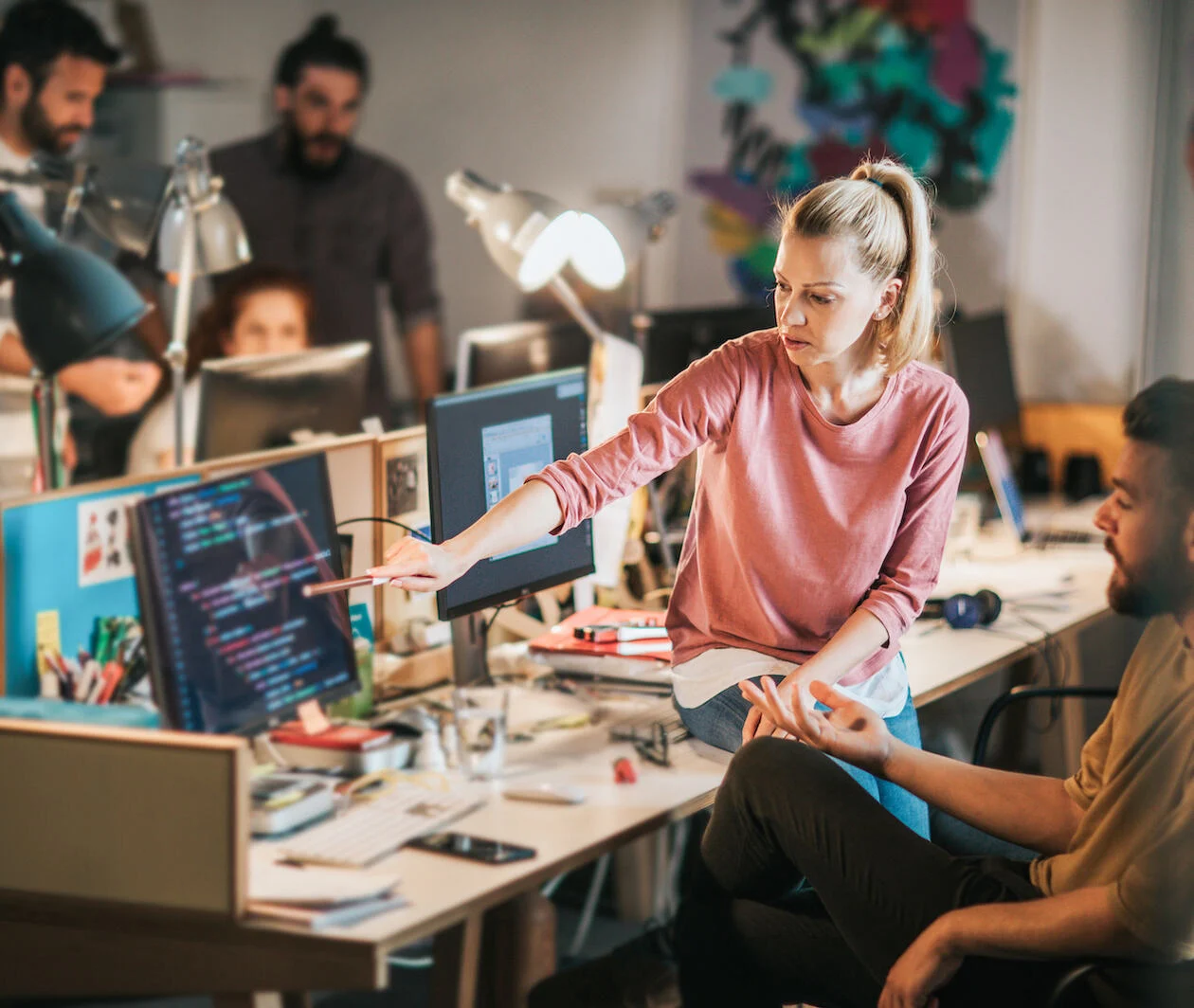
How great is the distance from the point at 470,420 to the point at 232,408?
584 millimetres

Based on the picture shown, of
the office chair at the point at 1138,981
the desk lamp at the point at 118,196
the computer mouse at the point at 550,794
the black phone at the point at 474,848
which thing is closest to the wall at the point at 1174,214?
the office chair at the point at 1138,981

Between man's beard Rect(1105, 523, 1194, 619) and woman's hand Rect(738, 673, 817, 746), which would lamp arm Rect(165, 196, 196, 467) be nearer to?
woman's hand Rect(738, 673, 817, 746)

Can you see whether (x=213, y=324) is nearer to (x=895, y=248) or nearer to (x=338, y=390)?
(x=338, y=390)

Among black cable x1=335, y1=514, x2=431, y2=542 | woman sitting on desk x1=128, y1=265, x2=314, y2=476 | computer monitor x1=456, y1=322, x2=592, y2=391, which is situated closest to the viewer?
black cable x1=335, y1=514, x2=431, y2=542

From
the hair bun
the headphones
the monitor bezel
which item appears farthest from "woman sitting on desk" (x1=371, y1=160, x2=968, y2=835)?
the hair bun

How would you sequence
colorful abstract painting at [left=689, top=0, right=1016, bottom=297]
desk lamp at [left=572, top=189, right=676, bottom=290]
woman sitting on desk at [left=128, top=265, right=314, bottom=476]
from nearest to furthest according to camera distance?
desk lamp at [left=572, top=189, right=676, bottom=290] < woman sitting on desk at [left=128, top=265, right=314, bottom=476] < colorful abstract painting at [left=689, top=0, right=1016, bottom=297]

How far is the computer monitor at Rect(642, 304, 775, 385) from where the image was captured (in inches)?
153

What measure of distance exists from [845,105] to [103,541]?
351cm

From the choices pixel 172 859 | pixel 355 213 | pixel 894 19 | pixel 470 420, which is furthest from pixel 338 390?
pixel 894 19

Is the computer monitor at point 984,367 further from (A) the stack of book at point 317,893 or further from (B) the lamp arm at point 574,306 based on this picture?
(A) the stack of book at point 317,893

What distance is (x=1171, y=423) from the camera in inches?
61.9

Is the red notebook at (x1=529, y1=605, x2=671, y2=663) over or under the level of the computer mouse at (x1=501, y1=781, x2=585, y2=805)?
over

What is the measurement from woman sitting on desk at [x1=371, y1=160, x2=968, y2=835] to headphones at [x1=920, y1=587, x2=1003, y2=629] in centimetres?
77

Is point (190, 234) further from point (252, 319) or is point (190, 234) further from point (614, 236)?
point (614, 236)
